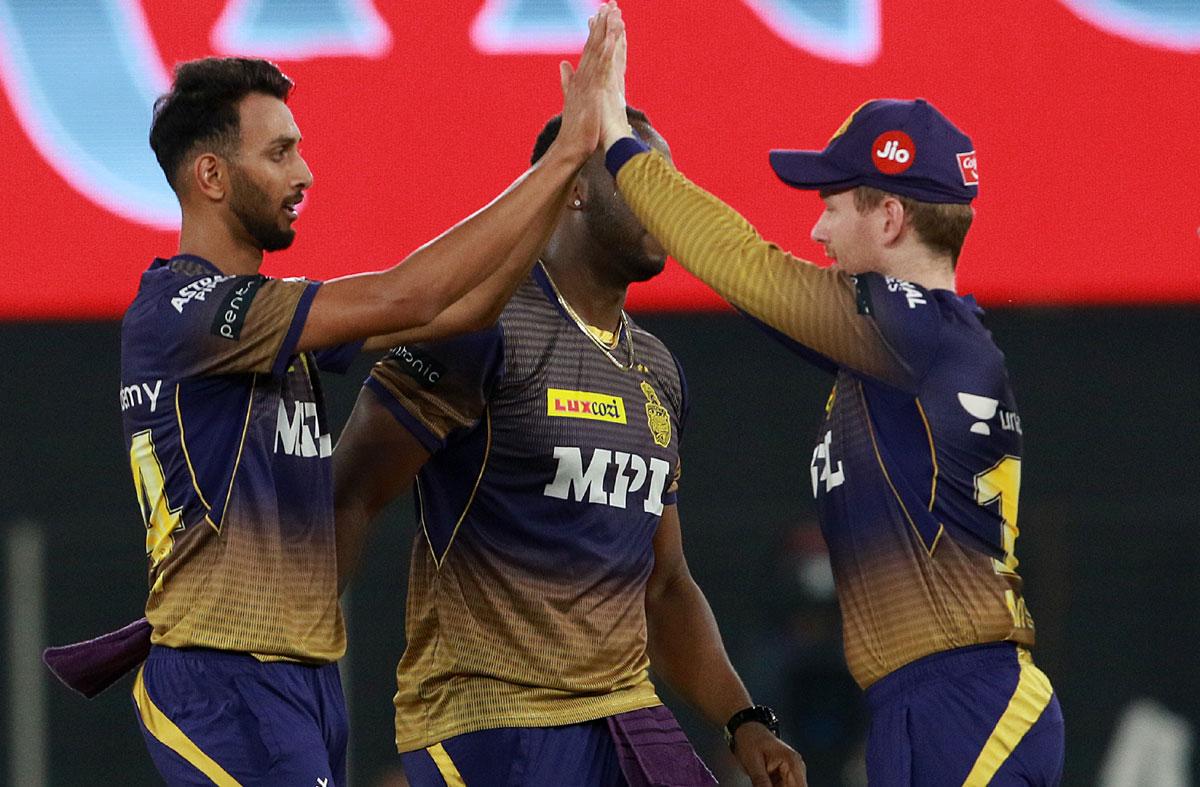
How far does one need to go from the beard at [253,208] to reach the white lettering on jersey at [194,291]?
0.18 metres

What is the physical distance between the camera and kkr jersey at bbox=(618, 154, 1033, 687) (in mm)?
3484

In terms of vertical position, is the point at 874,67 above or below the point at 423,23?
below

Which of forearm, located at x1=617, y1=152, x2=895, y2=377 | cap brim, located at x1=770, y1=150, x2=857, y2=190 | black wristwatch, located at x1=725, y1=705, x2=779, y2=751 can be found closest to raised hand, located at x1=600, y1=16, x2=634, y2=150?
forearm, located at x1=617, y1=152, x2=895, y2=377

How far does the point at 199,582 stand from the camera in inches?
140

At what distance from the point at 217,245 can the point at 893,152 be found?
1.35 meters

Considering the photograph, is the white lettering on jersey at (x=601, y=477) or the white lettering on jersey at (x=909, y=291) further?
the white lettering on jersey at (x=601, y=477)

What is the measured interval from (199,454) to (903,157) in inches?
57.5

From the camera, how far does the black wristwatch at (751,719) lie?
4.38 meters

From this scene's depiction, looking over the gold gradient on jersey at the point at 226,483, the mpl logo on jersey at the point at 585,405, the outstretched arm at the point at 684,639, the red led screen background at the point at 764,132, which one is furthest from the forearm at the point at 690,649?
the red led screen background at the point at 764,132

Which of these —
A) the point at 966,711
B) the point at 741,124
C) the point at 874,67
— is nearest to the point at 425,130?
the point at 741,124

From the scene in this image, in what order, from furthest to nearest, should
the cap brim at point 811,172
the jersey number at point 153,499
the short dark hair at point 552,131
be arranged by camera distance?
the short dark hair at point 552,131 → the cap brim at point 811,172 → the jersey number at point 153,499

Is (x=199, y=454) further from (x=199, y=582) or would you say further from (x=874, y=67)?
(x=874, y=67)

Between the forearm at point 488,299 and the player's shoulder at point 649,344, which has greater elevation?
the forearm at point 488,299

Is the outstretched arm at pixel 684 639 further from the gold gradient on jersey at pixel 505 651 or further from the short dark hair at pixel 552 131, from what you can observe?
the short dark hair at pixel 552 131
